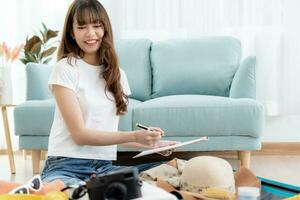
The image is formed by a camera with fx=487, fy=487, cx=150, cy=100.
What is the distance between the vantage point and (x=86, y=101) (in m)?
1.61

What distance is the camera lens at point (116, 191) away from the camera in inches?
42.7

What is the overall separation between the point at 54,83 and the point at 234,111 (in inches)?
51.0

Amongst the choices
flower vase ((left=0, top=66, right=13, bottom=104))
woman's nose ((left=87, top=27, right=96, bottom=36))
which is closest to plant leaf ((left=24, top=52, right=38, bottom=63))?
flower vase ((left=0, top=66, right=13, bottom=104))

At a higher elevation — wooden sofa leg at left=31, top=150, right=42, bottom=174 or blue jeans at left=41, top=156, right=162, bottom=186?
blue jeans at left=41, top=156, right=162, bottom=186

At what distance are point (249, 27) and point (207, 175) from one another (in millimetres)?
2288

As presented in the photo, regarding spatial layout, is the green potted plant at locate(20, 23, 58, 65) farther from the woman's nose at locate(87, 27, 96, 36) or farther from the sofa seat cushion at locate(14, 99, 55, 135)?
the woman's nose at locate(87, 27, 96, 36)

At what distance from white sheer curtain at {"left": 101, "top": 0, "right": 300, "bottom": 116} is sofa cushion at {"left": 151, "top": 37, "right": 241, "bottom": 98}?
0.24 meters

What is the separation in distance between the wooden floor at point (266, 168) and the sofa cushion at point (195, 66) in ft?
1.69

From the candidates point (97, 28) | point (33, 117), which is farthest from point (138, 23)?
point (97, 28)

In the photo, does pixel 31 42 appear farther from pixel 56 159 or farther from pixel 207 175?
pixel 207 175

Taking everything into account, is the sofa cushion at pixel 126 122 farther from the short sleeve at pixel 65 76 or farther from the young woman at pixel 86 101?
the short sleeve at pixel 65 76

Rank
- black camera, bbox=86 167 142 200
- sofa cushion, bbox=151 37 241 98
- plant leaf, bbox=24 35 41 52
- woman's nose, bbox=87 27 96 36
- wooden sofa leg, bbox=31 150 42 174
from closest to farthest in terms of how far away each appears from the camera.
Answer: black camera, bbox=86 167 142 200 → woman's nose, bbox=87 27 96 36 → wooden sofa leg, bbox=31 150 42 174 → sofa cushion, bbox=151 37 241 98 → plant leaf, bbox=24 35 41 52

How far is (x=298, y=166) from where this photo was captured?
302 centimetres

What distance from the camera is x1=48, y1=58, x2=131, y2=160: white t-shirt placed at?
1.59 metres
